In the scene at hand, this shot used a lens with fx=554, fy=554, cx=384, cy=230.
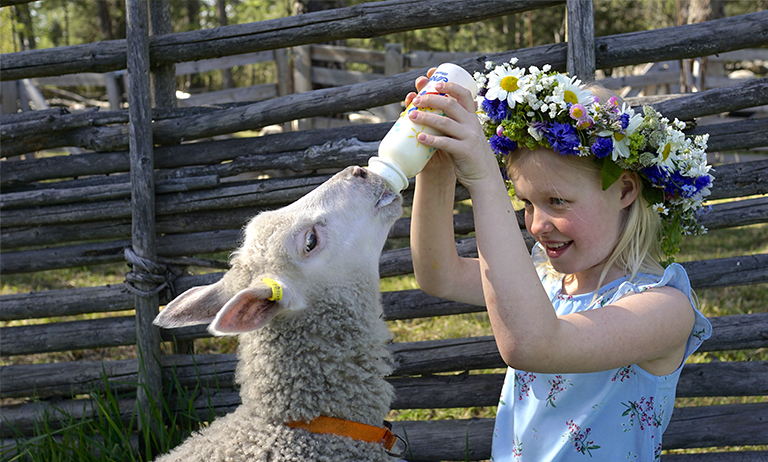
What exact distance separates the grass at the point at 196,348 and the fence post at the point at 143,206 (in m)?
0.17

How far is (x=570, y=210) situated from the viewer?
79.4 inches

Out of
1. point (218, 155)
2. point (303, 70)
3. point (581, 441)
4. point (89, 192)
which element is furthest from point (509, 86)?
point (303, 70)

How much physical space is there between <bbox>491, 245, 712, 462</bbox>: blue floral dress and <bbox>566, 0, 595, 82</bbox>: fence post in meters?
1.37

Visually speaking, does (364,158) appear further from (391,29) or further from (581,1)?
(581,1)

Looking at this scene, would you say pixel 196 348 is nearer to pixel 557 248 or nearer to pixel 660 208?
pixel 557 248

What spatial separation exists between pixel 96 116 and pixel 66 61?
1.21 feet

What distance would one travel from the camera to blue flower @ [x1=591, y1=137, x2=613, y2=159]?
6.32 ft

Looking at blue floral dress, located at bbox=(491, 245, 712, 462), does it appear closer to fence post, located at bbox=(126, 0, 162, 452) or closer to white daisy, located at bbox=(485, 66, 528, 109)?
white daisy, located at bbox=(485, 66, 528, 109)

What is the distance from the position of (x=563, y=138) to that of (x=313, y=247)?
95 centimetres

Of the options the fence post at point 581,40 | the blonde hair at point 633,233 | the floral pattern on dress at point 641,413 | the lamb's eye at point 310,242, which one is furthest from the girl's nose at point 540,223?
the fence post at point 581,40

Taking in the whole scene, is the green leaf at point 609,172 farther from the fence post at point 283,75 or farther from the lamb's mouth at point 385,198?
the fence post at point 283,75

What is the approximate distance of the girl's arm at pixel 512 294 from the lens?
64.5 inches

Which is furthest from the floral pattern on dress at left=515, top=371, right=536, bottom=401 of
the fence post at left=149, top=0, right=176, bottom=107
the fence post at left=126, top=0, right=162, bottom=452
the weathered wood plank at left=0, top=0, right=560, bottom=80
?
the fence post at left=149, top=0, right=176, bottom=107

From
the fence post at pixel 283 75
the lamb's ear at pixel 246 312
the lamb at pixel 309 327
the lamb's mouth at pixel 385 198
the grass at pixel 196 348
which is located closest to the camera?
the lamb's ear at pixel 246 312
